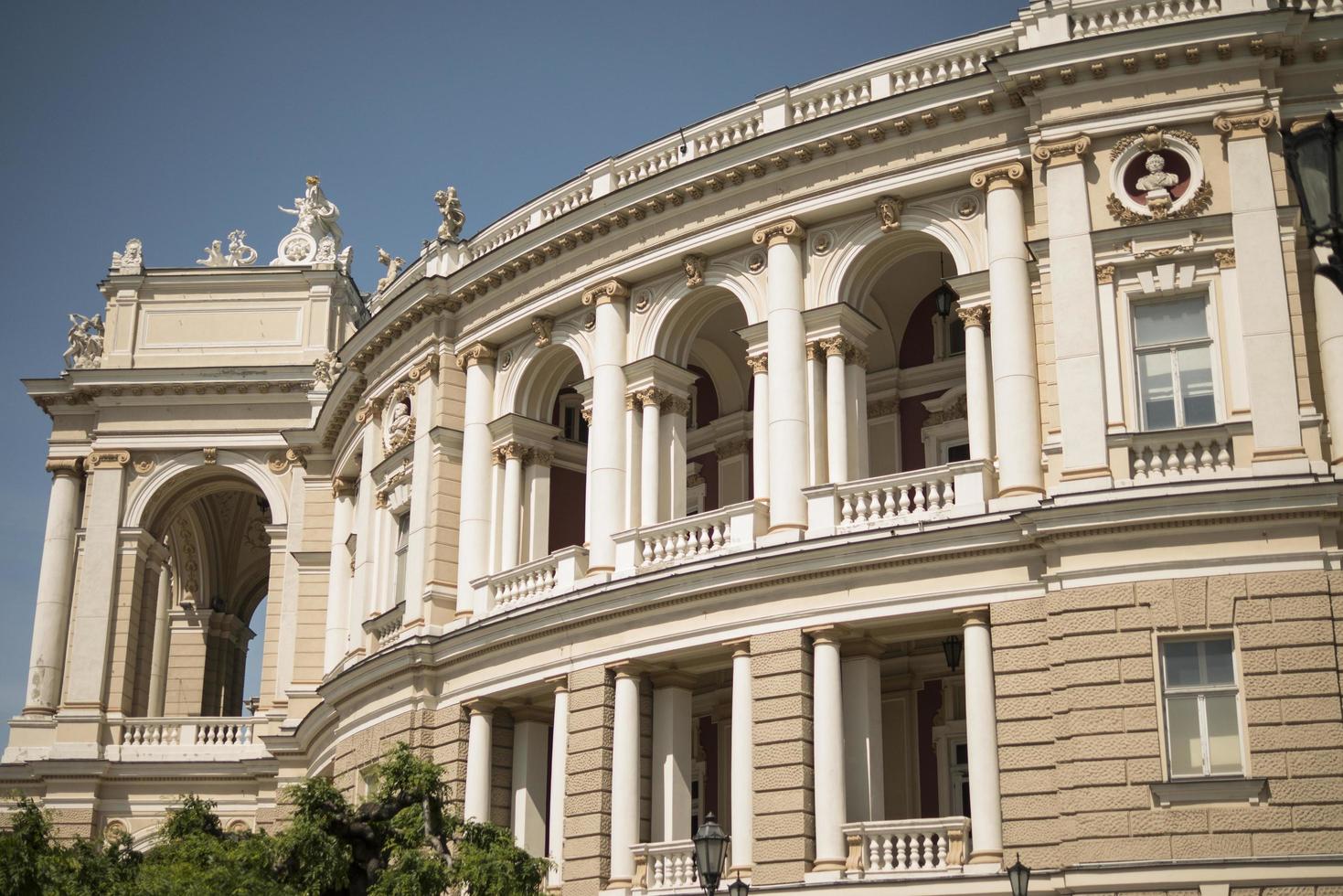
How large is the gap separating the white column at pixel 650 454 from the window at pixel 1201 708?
408 inches

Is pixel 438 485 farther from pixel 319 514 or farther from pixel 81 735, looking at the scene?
pixel 81 735

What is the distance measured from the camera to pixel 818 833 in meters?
27.2

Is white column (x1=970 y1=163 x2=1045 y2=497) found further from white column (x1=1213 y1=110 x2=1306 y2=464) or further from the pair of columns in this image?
white column (x1=1213 y1=110 x2=1306 y2=464)

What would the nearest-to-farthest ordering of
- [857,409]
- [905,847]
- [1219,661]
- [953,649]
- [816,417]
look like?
[1219,661], [905,847], [816,417], [953,649], [857,409]

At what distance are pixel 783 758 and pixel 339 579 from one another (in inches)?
698

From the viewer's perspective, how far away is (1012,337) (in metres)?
27.7

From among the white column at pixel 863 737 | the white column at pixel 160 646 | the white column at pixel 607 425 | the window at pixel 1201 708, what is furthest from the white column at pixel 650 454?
the white column at pixel 160 646

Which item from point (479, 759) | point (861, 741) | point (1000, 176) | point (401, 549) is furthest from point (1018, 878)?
point (401, 549)

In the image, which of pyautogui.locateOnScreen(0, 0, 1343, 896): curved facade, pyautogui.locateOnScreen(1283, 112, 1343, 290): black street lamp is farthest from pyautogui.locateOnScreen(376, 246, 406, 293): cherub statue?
pyautogui.locateOnScreen(1283, 112, 1343, 290): black street lamp

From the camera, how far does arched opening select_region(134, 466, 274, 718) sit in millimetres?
48250

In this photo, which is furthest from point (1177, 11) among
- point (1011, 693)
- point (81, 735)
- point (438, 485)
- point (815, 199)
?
point (81, 735)

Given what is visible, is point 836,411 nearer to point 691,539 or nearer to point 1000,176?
point 691,539

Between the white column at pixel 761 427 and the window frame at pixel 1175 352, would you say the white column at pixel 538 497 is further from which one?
the window frame at pixel 1175 352

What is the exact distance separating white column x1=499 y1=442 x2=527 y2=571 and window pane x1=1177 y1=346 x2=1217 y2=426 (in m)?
13.7
